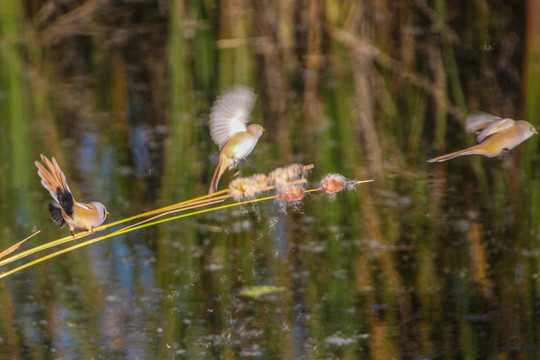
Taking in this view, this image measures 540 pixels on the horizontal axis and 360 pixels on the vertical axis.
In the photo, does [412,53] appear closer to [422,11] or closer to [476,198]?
[422,11]

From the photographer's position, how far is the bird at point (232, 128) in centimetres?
178

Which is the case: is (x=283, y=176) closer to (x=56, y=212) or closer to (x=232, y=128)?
(x=232, y=128)

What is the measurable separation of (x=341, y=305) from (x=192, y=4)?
3.64 m

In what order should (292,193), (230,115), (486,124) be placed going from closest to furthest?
(292,193) < (486,124) < (230,115)

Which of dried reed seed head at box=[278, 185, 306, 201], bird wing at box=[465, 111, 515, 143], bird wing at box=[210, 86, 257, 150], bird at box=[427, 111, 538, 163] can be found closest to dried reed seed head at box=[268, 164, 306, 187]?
dried reed seed head at box=[278, 185, 306, 201]

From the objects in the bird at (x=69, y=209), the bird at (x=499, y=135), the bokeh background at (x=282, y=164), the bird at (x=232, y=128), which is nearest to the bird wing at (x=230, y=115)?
the bird at (x=232, y=128)

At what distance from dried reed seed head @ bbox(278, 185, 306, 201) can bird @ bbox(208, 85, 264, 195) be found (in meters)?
0.18

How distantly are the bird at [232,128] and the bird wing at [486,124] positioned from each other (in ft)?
1.49

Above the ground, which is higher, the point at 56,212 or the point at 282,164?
the point at 282,164

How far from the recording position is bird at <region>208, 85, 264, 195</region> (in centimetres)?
178

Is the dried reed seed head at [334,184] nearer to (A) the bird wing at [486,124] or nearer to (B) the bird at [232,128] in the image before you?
(B) the bird at [232,128]

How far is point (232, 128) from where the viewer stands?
72.2 inches

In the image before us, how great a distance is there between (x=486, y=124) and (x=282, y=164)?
1.65 meters

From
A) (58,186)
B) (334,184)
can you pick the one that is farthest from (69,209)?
(334,184)
